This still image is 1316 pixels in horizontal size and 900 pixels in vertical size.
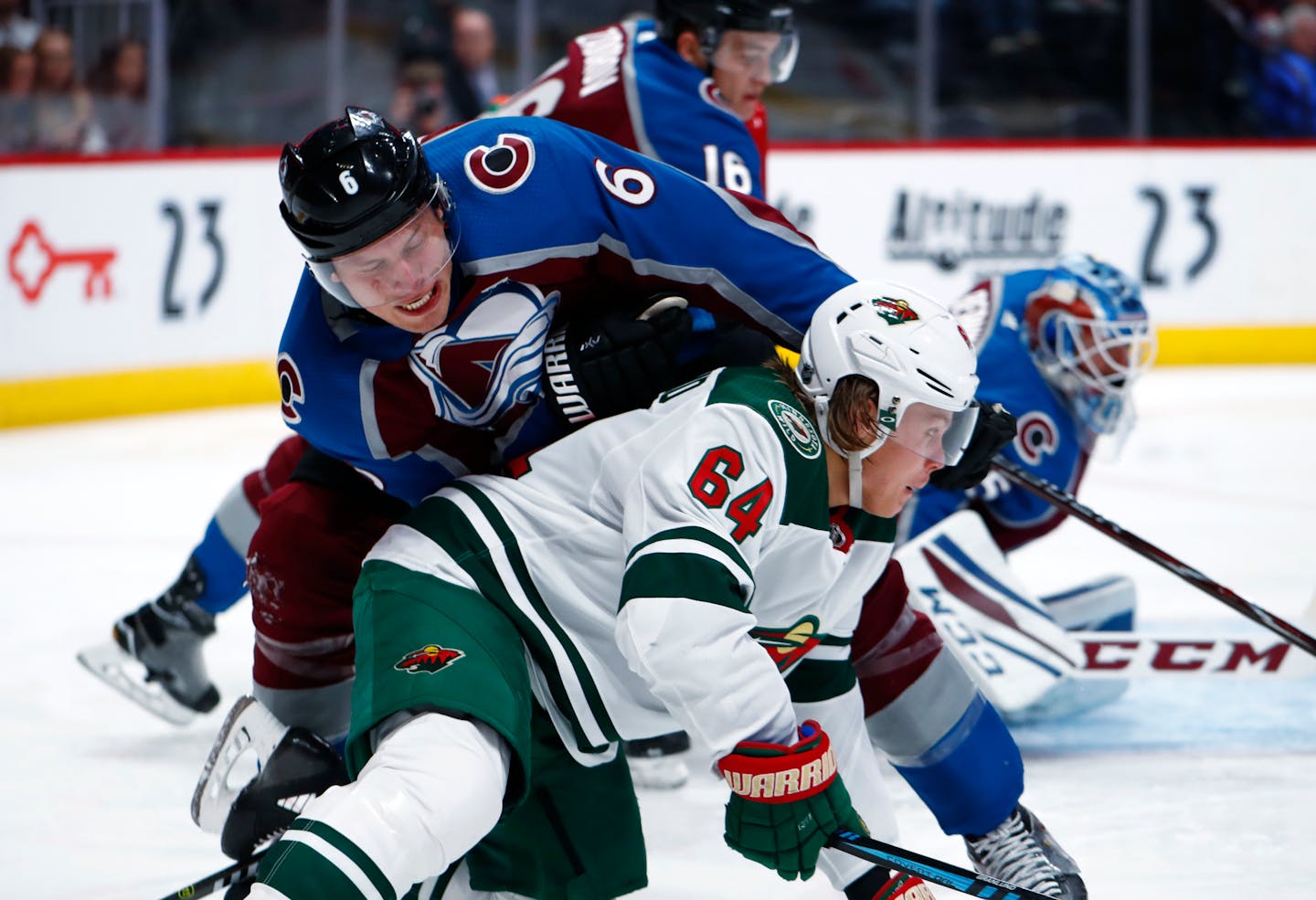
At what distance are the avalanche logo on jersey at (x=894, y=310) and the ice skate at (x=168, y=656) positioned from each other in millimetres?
1532

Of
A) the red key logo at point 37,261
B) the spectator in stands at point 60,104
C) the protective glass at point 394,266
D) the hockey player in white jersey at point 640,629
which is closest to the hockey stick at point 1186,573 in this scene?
the hockey player in white jersey at point 640,629

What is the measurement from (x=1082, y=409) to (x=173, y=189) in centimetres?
390

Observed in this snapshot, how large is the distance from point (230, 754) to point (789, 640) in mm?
743

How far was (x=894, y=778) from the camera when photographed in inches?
106

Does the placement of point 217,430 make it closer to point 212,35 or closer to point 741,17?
point 212,35

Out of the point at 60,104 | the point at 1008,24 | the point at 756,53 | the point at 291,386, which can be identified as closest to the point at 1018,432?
the point at 756,53

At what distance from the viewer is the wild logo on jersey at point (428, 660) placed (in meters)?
1.65

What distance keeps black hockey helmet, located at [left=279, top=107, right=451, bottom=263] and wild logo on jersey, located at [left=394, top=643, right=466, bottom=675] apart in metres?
0.45

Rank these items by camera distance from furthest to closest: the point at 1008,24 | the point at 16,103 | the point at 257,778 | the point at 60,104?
the point at 1008,24
the point at 60,104
the point at 16,103
the point at 257,778

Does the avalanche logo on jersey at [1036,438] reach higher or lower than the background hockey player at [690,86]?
lower

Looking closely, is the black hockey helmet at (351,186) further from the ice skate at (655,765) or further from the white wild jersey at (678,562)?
the ice skate at (655,765)

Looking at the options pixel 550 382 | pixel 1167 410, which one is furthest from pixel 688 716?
pixel 1167 410

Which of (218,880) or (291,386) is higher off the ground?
(291,386)

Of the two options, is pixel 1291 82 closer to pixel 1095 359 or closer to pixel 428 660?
pixel 1095 359
